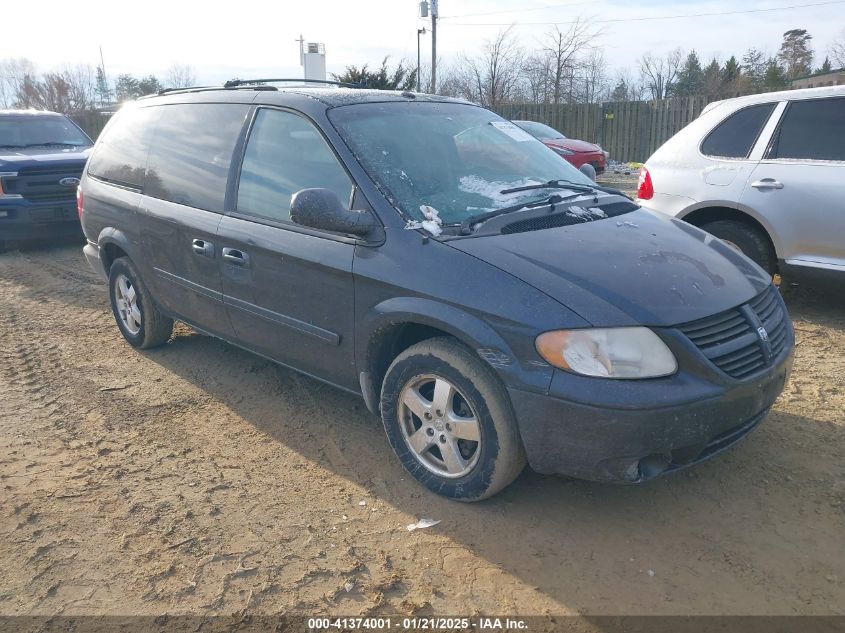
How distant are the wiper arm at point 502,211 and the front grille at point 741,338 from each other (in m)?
1.05

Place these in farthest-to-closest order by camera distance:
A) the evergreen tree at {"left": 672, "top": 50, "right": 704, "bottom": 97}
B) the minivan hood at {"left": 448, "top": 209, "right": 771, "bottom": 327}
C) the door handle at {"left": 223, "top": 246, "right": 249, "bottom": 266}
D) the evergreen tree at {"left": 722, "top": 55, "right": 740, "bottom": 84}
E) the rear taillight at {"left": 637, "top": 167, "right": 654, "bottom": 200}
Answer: the evergreen tree at {"left": 672, "top": 50, "right": 704, "bottom": 97}
the evergreen tree at {"left": 722, "top": 55, "right": 740, "bottom": 84}
the rear taillight at {"left": 637, "top": 167, "right": 654, "bottom": 200}
the door handle at {"left": 223, "top": 246, "right": 249, "bottom": 266}
the minivan hood at {"left": 448, "top": 209, "right": 771, "bottom": 327}

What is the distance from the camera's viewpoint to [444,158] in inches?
147

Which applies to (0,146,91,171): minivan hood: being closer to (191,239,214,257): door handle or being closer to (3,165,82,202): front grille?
(3,165,82,202): front grille

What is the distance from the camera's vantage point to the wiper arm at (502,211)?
3.26 m

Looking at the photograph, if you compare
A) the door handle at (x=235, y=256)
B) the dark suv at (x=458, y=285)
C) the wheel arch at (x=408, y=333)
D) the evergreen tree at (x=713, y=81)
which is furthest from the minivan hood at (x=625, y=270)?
the evergreen tree at (x=713, y=81)

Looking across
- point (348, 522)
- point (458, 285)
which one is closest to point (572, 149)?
point (458, 285)

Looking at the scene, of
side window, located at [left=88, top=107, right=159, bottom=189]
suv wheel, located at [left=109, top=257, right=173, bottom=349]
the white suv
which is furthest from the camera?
the white suv

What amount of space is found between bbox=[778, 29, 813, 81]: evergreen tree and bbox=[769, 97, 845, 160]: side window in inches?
1314

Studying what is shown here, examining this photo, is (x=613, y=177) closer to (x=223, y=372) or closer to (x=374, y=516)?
(x=223, y=372)

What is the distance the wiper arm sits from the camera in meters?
3.26

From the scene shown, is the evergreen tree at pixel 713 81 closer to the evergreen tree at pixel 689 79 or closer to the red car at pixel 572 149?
the evergreen tree at pixel 689 79

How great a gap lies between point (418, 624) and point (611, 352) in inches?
49.2

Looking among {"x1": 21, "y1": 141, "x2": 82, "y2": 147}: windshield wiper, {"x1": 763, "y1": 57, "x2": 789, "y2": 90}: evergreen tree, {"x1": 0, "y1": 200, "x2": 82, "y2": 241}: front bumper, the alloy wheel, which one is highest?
{"x1": 763, "y1": 57, "x2": 789, "y2": 90}: evergreen tree

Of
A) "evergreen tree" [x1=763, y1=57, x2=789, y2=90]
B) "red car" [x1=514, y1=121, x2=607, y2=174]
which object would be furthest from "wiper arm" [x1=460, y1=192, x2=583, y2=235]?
"evergreen tree" [x1=763, y1=57, x2=789, y2=90]
